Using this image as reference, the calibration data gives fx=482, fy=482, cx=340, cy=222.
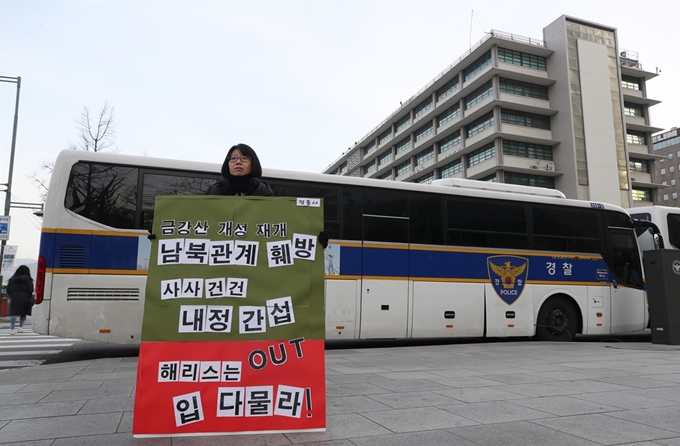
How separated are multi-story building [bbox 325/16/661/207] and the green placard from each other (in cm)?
4658

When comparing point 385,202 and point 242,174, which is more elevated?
point 385,202

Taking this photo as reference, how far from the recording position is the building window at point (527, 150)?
48.4 m

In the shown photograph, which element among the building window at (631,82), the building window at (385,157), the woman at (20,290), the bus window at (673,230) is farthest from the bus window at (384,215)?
the building window at (385,157)

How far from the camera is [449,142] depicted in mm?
57156

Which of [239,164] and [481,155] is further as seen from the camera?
[481,155]

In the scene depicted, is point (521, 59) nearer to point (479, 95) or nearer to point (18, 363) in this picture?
point (479, 95)

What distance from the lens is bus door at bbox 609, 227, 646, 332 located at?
11.5m

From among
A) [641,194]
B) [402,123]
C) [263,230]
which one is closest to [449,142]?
[402,123]

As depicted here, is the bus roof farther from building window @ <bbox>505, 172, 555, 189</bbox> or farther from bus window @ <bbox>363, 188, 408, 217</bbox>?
building window @ <bbox>505, 172, 555, 189</bbox>

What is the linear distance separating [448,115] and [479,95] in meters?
6.30

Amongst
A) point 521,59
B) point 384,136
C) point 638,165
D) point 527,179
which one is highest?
point 384,136

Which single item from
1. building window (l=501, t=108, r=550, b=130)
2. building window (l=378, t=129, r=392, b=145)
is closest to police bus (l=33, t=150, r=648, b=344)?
building window (l=501, t=108, r=550, b=130)

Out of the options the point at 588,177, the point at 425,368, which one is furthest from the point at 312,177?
the point at 588,177

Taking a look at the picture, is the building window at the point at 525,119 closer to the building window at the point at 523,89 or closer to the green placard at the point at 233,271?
the building window at the point at 523,89
